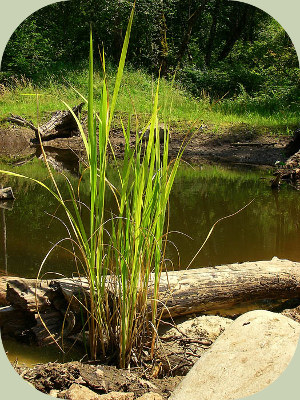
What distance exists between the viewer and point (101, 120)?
1809mm

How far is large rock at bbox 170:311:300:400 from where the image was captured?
1.82 metres

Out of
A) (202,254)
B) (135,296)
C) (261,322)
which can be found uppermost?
(135,296)

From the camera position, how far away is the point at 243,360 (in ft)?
6.40

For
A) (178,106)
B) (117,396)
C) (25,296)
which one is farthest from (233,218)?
(117,396)

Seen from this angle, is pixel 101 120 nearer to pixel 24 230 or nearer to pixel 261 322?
pixel 261 322

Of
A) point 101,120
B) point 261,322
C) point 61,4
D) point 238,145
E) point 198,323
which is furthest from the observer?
point 238,145

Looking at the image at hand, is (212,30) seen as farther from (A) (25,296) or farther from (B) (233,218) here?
(A) (25,296)

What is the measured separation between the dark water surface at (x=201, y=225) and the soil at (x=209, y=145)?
2057mm

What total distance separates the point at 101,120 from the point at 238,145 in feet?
30.6

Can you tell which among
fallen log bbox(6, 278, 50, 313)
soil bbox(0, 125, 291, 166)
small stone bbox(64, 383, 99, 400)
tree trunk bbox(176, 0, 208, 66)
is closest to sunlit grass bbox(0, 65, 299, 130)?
soil bbox(0, 125, 291, 166)

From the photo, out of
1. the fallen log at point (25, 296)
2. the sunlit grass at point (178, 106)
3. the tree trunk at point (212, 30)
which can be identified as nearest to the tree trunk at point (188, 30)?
the tree trunk at point (212, 30)

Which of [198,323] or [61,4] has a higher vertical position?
[61,4]

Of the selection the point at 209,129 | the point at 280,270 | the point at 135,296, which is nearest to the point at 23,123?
the point at 209,129

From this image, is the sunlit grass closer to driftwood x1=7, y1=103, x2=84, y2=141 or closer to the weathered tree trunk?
driftwood x1=7, y1=103, x2=84, y2=141
